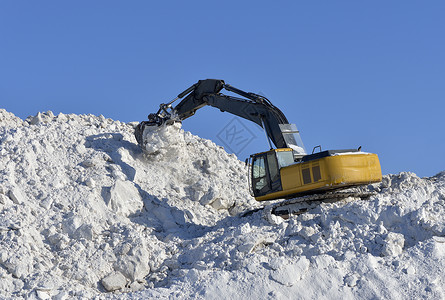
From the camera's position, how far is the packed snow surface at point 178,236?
451 inches

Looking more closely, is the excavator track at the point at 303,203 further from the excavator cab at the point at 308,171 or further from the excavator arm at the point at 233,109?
the excavator arm at the point at 233,109

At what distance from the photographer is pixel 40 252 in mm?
12820

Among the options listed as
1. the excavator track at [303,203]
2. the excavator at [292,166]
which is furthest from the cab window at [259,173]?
the excavator track at [303,203]

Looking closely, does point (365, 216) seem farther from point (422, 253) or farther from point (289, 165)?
point (289, 165)

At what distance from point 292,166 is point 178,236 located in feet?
9.94

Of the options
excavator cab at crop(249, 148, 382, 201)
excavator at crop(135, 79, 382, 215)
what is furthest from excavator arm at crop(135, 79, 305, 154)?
excavator cab at crop(249, 148, 382, 201)

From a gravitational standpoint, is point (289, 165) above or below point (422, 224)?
above

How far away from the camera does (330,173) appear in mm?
13484

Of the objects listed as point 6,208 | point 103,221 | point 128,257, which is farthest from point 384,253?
point 6,208

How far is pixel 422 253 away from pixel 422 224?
0.81 meters

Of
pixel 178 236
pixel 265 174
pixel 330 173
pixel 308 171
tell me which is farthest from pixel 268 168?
pixel 178 236

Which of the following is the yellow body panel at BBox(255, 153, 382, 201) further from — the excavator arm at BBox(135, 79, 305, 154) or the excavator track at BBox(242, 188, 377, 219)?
the excavator arm at BBox(135, 79, 305, 154)

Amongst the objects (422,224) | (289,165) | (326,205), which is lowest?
(422,224)

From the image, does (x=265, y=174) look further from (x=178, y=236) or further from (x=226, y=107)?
(x=226, y=107)
